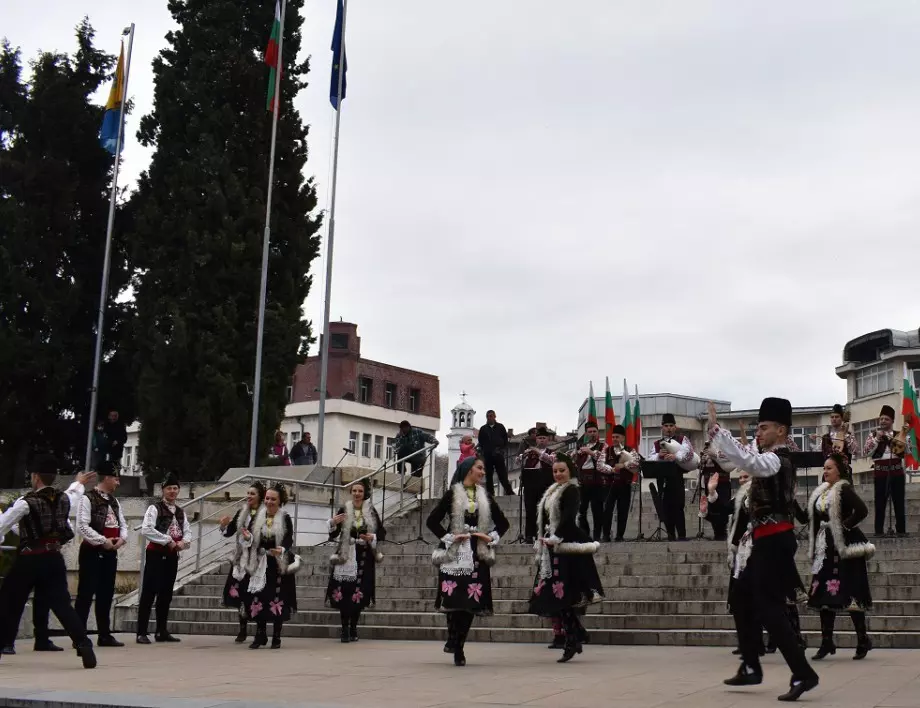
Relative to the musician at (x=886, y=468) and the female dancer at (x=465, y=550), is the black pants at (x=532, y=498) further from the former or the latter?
the female dancer at (x=465, y=550)

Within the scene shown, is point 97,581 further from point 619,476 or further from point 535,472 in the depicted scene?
point 619,476

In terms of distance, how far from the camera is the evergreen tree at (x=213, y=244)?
88.3 feet

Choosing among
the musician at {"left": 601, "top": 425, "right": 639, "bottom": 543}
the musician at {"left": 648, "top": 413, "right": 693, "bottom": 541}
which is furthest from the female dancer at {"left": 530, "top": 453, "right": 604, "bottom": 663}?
the musician at {"left": 648, "top": 413, "right": 693, "bottom": 541}

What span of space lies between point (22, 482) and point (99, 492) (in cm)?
1598

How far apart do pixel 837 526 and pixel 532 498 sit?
24.1ft

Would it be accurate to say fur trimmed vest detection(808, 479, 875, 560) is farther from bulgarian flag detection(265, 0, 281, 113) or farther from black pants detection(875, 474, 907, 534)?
bulgarian flag detection(265, 0, 281, 113)

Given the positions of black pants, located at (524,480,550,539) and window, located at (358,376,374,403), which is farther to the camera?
window, located at (358,376,374,403)

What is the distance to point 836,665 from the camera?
10094mm

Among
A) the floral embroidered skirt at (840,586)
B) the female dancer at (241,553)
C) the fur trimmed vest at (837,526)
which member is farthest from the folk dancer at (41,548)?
the fur trimmed vest at (837,526)

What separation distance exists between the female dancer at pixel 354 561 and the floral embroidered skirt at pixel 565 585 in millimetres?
3095

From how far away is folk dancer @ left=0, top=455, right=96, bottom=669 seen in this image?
10.2m

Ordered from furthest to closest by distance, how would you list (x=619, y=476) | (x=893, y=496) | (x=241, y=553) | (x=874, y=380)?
(x=874, y=380) → (x=619, y=476) → (x=893, y=496) → (x=241, y=553)

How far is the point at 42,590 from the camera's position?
10.5 m

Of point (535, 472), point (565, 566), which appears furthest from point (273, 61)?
point (565, 566)
